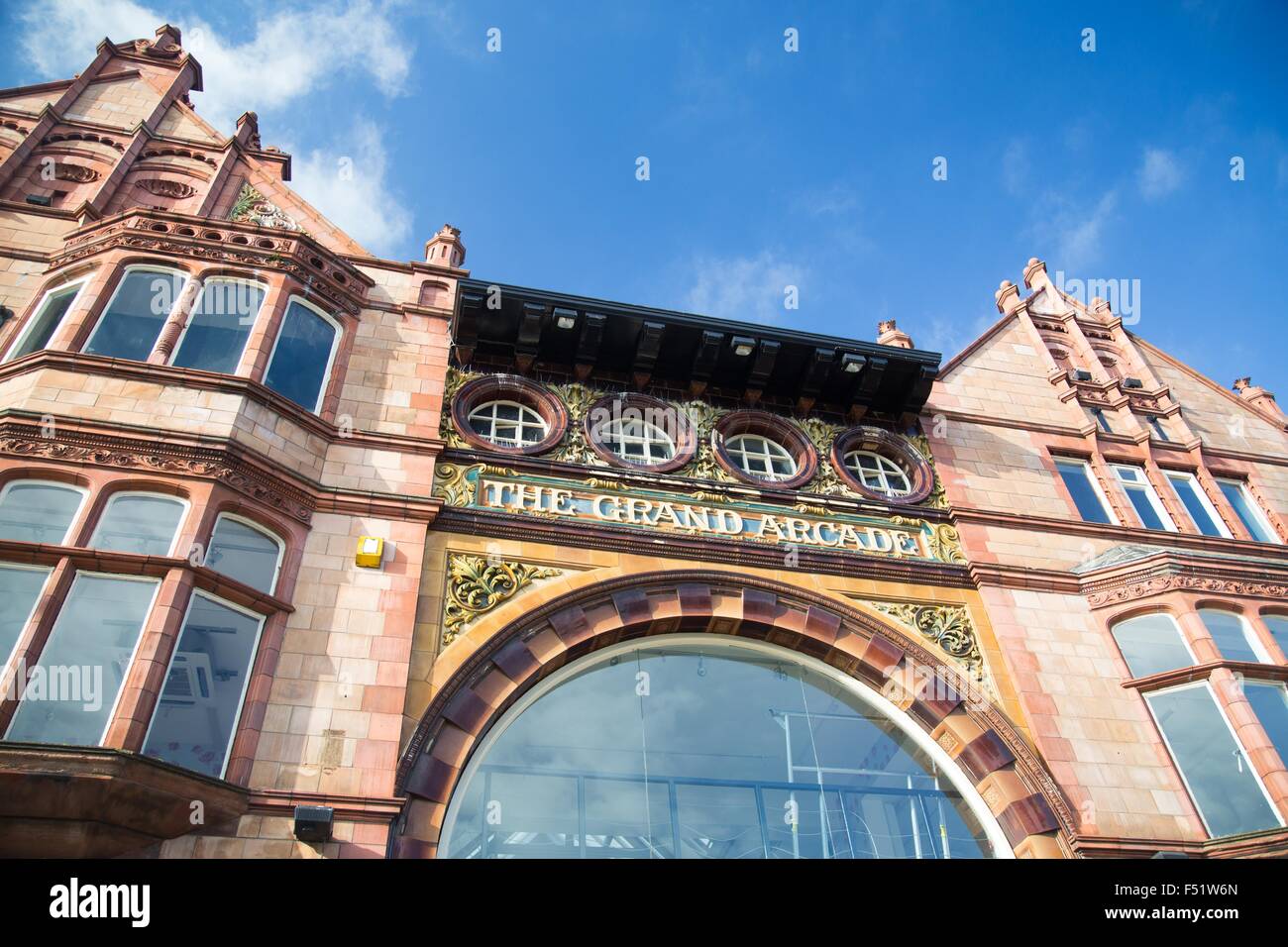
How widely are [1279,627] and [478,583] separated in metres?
12.3

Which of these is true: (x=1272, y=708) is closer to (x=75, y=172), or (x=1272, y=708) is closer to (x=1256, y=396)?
(x=1256, y=396)

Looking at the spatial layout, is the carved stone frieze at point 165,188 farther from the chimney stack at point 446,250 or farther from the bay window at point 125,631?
the bay window at point 125,631

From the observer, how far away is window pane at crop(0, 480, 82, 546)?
10.6 meters

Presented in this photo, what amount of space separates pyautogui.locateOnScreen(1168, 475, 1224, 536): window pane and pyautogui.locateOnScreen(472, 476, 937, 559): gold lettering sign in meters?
6.08

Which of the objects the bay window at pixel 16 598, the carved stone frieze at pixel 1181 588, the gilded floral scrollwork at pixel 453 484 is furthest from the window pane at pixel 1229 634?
the bay window at pixel 16 598

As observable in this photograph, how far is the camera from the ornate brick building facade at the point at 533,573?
10.2m

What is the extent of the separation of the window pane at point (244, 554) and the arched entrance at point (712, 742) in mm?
2649

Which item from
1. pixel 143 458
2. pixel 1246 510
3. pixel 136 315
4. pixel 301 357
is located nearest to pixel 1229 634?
pixel 1246 510

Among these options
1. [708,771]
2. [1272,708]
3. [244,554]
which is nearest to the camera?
[244,554]

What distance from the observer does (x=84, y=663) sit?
960cm

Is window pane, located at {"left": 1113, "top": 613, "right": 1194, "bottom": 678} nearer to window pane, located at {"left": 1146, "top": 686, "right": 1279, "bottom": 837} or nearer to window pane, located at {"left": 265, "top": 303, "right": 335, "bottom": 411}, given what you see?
window pane, located at {"left": 1146, "top": 686, "right": 1279, "bottom": 837}

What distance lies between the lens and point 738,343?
16.5 m
